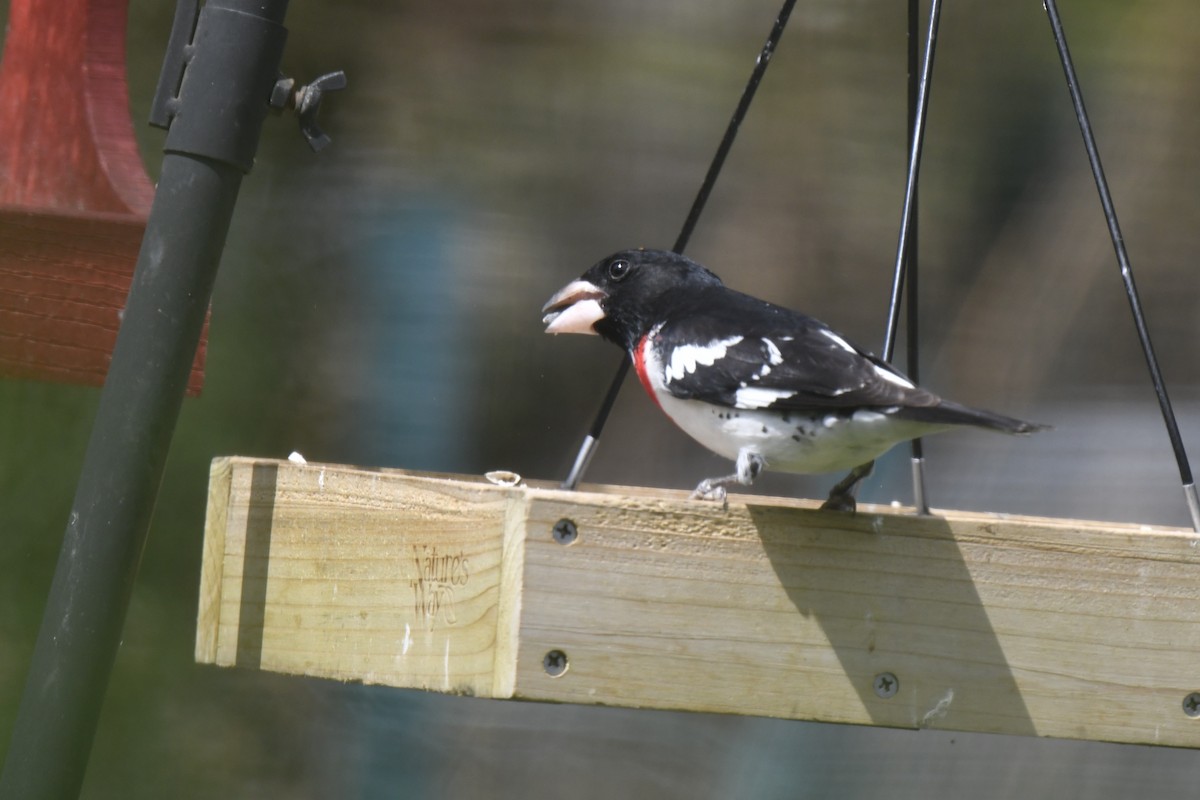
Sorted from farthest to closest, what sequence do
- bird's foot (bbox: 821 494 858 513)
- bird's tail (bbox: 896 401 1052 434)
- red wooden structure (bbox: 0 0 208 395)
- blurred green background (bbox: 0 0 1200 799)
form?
blurred green background (bbox: 0 0 1200 799), red wooden structure (bbox: 0 0 208 395), bird's foot (bbox: 821 494 858 513), bird's tail (bbox: 896 401 1052 434)

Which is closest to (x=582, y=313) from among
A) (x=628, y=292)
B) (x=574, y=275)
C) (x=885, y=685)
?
(x=628, y=292)

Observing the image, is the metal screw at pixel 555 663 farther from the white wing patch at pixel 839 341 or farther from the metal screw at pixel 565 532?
the white wing patch at pixel 839 341

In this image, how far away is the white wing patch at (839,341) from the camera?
1795 millimetres

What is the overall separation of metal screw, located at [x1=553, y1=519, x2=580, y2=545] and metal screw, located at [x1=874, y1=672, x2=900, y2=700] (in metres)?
0.41

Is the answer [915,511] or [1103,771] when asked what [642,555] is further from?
[1103,771]

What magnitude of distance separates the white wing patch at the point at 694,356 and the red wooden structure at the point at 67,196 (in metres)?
A: 0.67

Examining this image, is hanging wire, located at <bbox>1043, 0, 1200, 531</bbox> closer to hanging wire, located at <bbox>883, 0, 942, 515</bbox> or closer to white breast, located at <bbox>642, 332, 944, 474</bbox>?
hanging wire, located at <bbox>883, 0, 942, 515</bbox>

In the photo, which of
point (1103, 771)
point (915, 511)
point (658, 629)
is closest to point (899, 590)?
point (658, 629)

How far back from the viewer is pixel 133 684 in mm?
3443

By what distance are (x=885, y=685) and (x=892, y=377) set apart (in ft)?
1.23

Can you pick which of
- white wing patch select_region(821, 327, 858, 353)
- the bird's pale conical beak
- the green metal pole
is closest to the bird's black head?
the bird's pale conical beak

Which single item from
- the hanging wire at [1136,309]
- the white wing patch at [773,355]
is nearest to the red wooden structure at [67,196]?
the white wing patch at [773,355]

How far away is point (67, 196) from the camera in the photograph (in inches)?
80.2

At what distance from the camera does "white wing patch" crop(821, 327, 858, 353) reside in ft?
5.89
